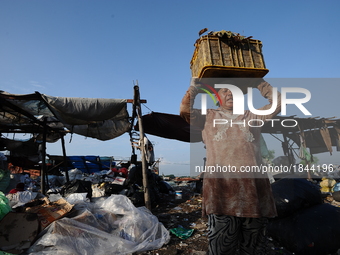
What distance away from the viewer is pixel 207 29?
8.48 feet

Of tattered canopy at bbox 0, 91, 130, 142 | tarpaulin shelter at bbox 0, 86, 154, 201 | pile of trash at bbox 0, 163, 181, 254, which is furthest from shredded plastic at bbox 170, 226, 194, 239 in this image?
tattered canopy at bbox 0, 91, 130, 142

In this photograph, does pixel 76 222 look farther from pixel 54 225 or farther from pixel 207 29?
pixel 207 29

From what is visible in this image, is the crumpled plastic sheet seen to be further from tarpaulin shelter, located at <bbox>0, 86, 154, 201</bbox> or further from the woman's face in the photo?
the woman's face

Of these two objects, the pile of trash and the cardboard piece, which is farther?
the cardboard piece

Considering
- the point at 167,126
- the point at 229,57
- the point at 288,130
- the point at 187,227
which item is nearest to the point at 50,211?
the point at 187,227

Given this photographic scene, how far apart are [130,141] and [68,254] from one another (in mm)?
5058

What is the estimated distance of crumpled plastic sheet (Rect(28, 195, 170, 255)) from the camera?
258 cm

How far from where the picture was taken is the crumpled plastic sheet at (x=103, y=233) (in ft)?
8.48

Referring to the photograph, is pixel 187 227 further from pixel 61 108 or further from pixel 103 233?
pixel 61 108

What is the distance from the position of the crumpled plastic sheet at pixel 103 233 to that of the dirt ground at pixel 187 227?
0.18 metres

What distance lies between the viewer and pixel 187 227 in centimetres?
389

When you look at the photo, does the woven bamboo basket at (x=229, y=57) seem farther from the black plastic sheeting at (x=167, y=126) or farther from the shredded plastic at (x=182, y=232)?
the black plastic sheeting at (x=167, y=126)

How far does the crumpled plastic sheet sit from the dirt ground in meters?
0.18

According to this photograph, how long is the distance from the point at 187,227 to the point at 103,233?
1.69m
